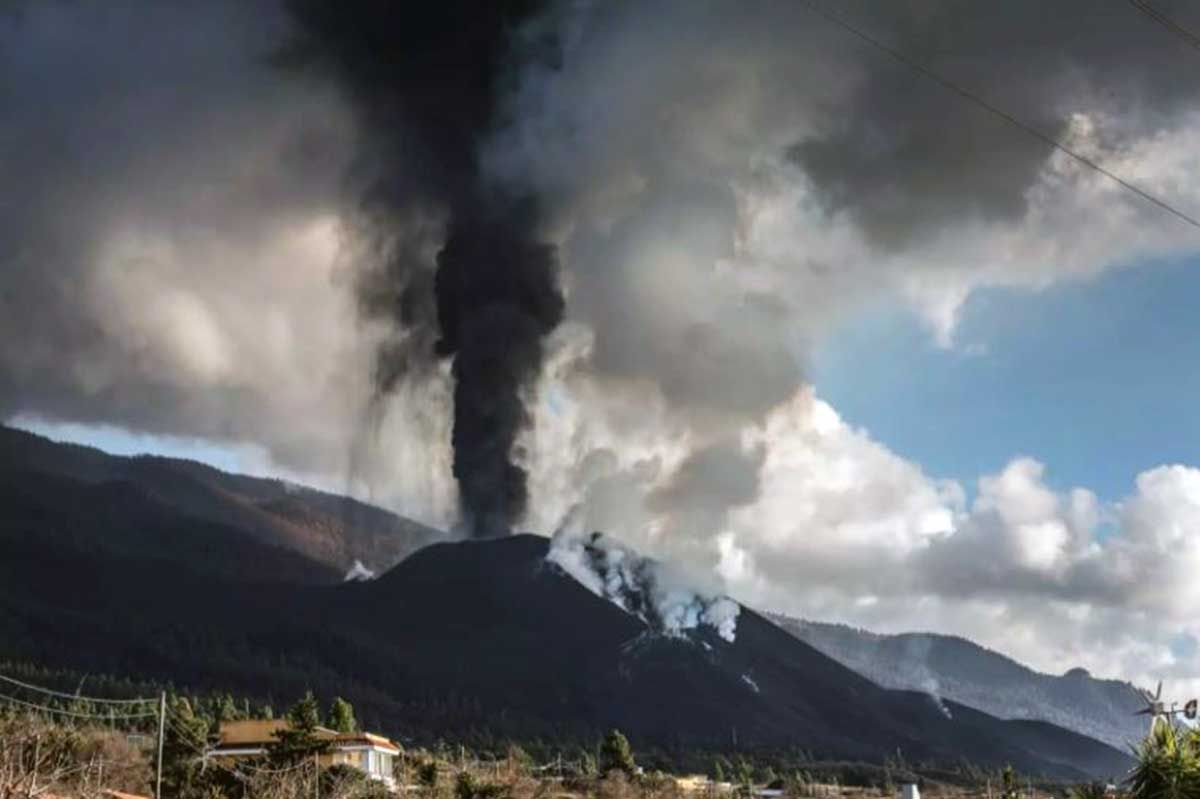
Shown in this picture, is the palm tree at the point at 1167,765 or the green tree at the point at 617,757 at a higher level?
the green tree at the point at 617,757

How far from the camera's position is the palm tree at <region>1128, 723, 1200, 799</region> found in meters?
30.6

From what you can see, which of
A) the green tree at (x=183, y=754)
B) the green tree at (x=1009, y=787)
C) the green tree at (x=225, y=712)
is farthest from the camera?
the green tree at (x=225, y=712)

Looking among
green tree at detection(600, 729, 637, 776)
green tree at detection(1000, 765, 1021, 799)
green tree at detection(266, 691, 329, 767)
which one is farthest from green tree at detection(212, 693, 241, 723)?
green tree at detection(1000, 765, 1021, 799)

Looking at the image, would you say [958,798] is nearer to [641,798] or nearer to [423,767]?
[641,798]

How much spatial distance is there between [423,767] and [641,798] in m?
16.7

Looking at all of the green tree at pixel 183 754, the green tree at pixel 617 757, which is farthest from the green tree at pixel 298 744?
the green tree at pixel 617 757

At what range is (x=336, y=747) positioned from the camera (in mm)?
101062

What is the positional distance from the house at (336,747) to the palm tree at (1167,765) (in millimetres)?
70776

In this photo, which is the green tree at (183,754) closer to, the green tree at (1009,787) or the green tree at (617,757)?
the green tree at (617,757)

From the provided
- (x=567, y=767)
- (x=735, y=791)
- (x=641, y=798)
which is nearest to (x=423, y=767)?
(x=641, y=798)

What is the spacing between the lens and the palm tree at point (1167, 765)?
30578 millimetres

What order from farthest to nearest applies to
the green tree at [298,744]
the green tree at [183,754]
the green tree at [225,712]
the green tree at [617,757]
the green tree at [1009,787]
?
the green tree at [225,712], the green tree at [617,757], the green tree at [183,754], the green tree at [298,744], the green tree at [1009,787]

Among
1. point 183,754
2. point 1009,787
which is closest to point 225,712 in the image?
point 183,754

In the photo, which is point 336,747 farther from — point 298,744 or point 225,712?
point 225,712
